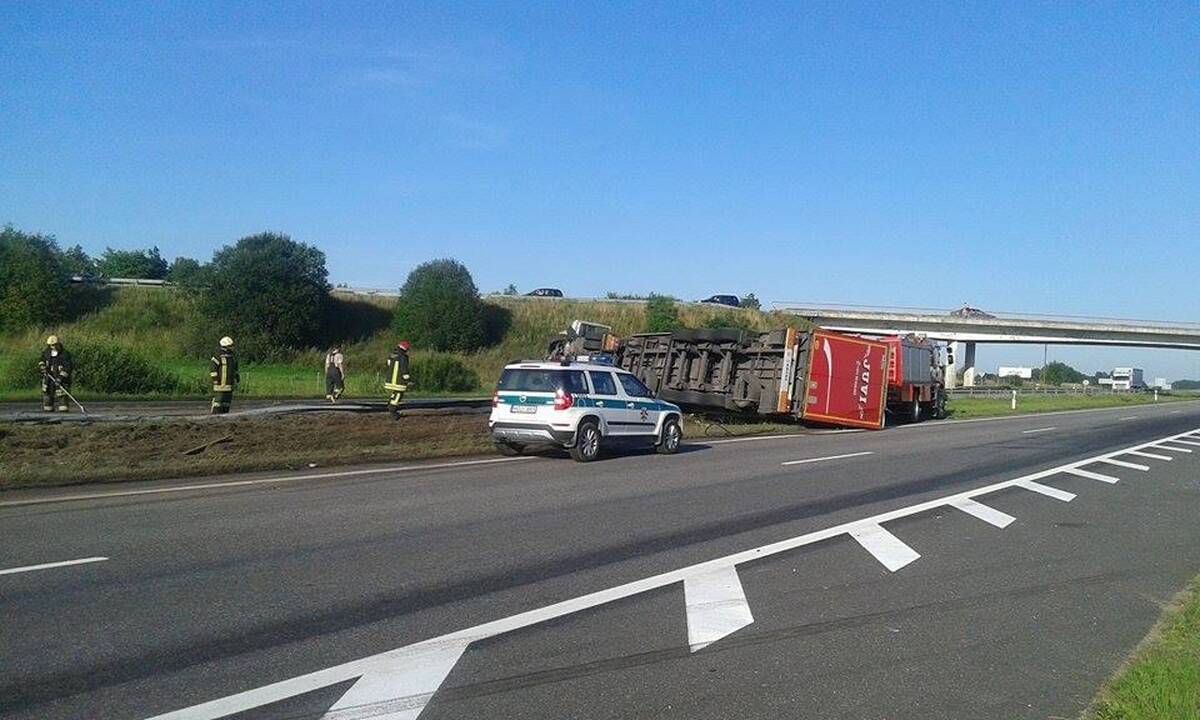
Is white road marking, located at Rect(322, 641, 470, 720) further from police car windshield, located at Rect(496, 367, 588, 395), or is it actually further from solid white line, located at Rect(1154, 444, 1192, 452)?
solid white line, located at Rect(1154, 444, 1192, 452)

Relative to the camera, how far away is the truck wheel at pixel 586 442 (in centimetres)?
1836

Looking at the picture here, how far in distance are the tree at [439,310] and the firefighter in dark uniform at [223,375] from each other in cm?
4049

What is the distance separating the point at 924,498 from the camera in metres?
14.7

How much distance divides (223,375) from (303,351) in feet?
128

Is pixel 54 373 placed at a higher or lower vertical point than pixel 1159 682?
higher

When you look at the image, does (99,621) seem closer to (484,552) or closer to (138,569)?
(138,569)

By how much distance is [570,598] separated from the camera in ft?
26.3

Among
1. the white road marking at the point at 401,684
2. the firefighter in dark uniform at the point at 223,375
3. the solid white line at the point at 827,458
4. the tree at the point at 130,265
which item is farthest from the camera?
the tree at the point at 130,265

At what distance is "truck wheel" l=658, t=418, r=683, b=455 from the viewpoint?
20.6 metres

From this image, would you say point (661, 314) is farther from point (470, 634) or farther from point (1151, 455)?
point (470, 634)

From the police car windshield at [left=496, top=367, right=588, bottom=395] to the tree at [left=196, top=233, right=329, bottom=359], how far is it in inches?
1609

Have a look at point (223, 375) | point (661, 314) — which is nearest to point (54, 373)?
point (223, 375)

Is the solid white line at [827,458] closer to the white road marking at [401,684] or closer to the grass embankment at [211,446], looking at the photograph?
the grass embankment at [211,446]

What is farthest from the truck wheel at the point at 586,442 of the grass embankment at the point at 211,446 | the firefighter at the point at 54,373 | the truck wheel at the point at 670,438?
the firefighter at the point at 54,373
